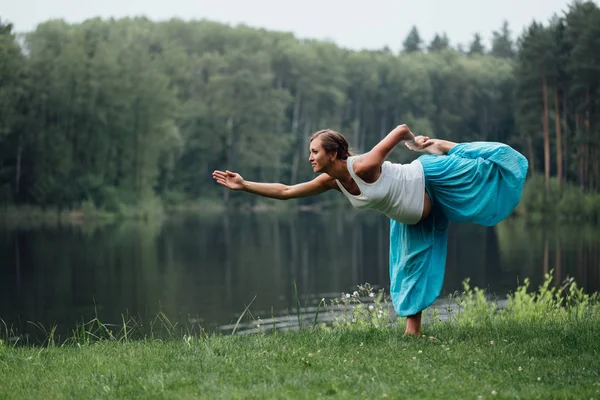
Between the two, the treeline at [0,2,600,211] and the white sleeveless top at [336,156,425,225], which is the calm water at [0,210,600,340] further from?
the treeline at [0,2,600,211]

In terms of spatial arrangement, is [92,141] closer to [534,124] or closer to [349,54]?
[534,124]

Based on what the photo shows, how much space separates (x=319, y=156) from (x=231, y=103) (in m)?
62.5

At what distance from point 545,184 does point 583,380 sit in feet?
138

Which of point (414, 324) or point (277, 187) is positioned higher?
point (277, 187)

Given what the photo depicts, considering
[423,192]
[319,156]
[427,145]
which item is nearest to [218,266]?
[427,145]

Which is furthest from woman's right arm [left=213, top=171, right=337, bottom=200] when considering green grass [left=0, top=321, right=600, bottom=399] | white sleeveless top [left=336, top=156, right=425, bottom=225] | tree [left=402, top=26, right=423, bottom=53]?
tree [left=402, top=26, right=423, bottom=53]

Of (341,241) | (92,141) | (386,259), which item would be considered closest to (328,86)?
(92,141)

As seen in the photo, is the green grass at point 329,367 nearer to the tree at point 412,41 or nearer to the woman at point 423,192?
the woman at point 423,192

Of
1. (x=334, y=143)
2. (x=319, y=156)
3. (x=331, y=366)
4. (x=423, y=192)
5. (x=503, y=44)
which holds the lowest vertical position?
(x=331, y=366)

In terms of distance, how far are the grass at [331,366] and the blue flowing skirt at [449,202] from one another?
17.3 inches

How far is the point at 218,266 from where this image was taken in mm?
27844

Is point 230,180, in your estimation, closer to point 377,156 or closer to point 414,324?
point 377,156

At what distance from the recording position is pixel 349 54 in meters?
86.9

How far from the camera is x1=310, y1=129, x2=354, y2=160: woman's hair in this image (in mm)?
6797
